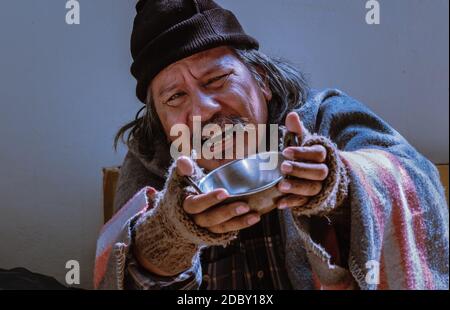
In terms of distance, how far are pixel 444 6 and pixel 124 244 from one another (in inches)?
24.4

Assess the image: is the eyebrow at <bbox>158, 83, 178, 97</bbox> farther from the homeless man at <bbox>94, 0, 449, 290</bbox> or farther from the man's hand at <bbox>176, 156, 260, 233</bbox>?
the man's hand at <bbox>176, 156, 260, 233</bbox>

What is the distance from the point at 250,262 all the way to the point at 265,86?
0.94 feet

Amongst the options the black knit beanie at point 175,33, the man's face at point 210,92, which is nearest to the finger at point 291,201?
the man's face at point 210,92

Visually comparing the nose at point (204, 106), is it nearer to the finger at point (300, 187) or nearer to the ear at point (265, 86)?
the ear at point (265, 86)

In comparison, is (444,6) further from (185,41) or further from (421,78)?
(185,41)

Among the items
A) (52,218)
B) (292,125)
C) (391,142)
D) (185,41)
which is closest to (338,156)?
(292,125)

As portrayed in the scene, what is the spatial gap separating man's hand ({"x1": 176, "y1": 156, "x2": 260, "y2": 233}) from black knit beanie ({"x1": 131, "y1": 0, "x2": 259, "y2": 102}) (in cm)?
32

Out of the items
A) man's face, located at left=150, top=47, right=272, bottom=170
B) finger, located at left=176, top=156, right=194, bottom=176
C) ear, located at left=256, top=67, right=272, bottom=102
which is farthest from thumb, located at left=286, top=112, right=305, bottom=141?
ear, located at left=256, top=67, right=272, bottom=102

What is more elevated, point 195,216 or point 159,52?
point 159,52

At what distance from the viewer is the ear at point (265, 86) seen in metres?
0.84

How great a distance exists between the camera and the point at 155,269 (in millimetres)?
572

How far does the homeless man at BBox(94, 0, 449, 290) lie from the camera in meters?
0.49

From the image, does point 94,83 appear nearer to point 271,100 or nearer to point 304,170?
point 271,100
